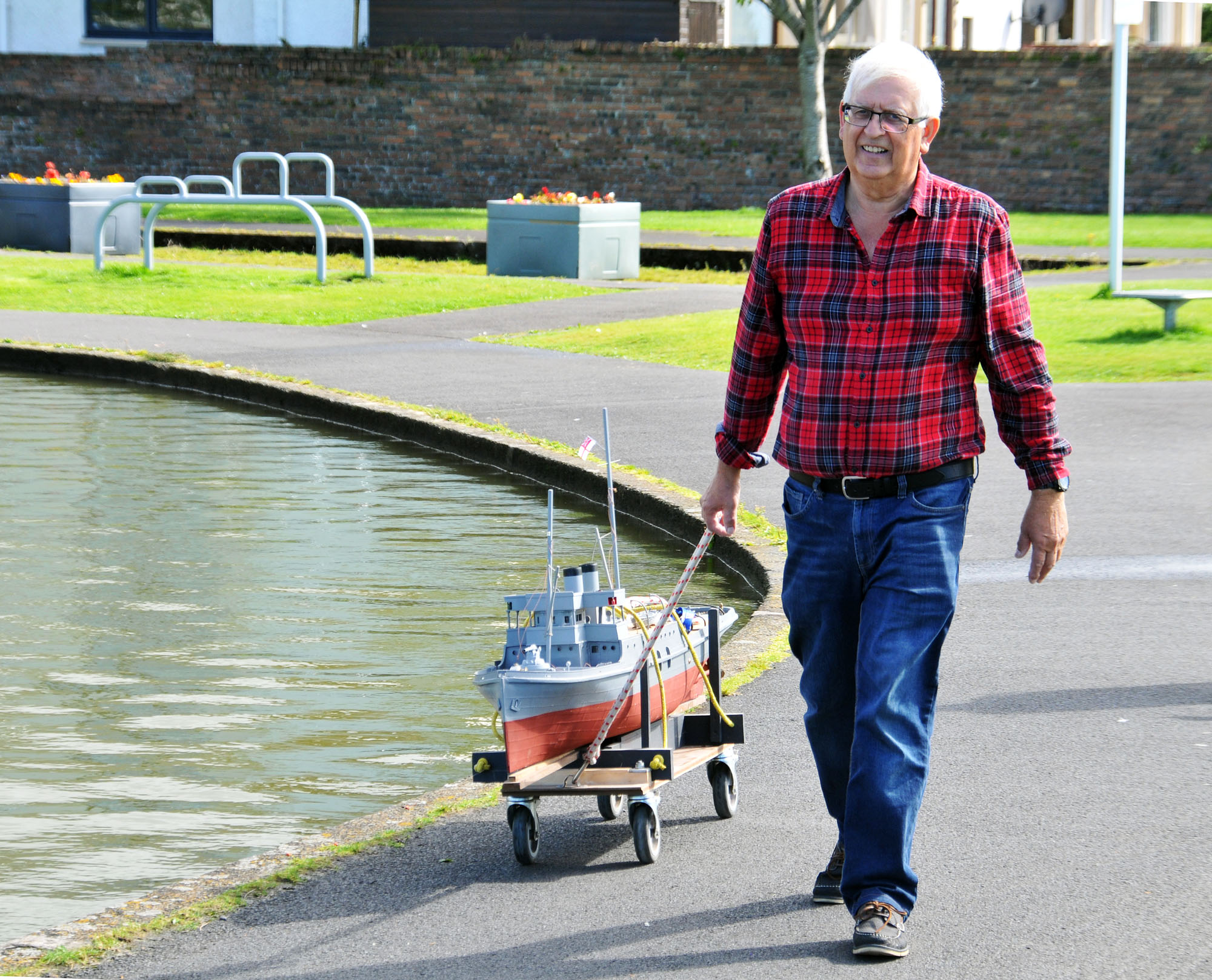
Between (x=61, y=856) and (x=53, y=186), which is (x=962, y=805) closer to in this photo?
(x=61, y=856)

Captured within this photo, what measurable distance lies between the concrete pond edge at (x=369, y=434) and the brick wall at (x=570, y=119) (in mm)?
20066

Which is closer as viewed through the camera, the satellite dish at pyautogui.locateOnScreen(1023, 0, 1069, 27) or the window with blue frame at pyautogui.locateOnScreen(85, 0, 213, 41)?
the satellite dish at pyautogui.locateOnScreen(1023, 0, 1069, 27)

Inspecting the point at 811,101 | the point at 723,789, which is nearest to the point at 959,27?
the point at 811,101

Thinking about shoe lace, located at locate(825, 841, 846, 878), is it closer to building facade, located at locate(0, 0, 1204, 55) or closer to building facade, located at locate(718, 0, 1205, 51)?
building facade, located at locate(0, 0, 1204, 55)

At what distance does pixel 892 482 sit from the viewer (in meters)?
3.90

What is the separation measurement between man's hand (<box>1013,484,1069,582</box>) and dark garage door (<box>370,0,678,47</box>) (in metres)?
33.3

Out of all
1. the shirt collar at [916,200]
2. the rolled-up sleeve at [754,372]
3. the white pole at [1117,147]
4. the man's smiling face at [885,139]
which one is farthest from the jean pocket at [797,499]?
the white pole at [1117,147]

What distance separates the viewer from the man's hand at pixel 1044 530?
158 inches

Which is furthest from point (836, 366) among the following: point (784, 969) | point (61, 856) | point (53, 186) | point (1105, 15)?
point (1105, 15)

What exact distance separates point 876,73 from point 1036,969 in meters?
1.91

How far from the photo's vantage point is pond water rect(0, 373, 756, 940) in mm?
5141

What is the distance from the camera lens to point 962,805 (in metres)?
4.85

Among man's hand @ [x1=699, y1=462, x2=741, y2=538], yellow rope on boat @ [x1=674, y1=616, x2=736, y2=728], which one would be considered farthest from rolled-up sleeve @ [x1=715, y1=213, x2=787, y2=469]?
yellow rope on boat @ [x1=674, y1=616, x2=736, y2=728]

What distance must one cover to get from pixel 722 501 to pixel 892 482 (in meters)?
0.52
